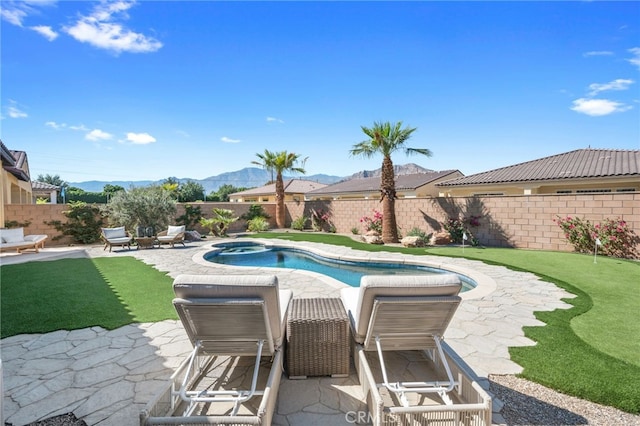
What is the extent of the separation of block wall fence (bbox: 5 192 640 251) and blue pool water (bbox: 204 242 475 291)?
5808 mm

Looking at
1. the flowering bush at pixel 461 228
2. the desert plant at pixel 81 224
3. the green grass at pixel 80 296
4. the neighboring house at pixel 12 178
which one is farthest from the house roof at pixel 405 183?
the neighboring house at pixel 12 178

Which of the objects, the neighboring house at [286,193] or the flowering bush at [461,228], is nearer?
the flowering bush at [461,228]

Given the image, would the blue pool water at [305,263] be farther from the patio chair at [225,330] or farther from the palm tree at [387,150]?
the patio chair at [225,330]

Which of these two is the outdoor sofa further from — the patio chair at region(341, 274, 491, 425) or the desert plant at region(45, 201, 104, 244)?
the patio chair at region(341, 274, 491, 425)

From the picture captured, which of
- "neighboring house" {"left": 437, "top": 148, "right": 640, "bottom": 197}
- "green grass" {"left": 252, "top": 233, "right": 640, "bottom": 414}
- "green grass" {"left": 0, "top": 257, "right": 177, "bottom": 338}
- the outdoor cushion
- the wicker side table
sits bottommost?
"green grass" {"left": 252, "top": 233, "right": 640, "bottom": 414}

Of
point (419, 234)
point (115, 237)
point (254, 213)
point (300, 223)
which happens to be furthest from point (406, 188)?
point (115, 237)

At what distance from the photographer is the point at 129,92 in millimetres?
15797

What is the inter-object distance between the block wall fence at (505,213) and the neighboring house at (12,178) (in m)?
1.36

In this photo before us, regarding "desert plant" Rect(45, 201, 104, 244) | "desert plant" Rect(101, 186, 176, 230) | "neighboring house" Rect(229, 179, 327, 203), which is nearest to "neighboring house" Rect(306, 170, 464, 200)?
"neighboring house" Rect(229, 179, 327, 203)

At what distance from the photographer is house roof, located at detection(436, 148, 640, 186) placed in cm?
1358

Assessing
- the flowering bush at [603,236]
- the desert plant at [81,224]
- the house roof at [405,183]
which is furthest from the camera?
the house roof at [405,183]

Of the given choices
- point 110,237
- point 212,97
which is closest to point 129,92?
point 212,97

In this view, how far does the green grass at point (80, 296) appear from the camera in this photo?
5074 millimetres

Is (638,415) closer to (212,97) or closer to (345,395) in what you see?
(345,395)
